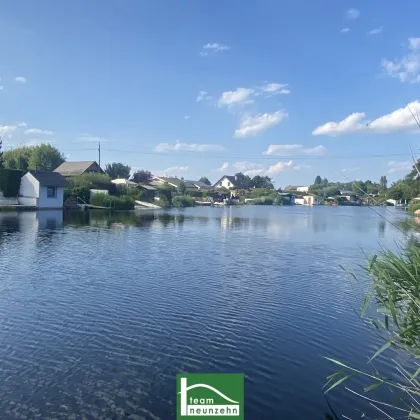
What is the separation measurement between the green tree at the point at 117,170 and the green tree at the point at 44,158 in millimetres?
9722

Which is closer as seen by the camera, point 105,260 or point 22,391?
point 22,391

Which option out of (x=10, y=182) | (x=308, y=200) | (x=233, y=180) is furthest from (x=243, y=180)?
(x=10, y=182)

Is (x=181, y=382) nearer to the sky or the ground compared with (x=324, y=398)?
nearer to the sky

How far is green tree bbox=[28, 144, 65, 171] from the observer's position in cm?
6931

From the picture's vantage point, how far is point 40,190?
136 feet

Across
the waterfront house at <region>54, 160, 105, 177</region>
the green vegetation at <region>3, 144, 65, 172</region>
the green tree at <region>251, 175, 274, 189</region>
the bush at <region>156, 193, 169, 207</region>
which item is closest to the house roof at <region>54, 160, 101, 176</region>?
the waterfront house at <region>54, 160, 105, 177</region>

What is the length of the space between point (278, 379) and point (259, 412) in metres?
1.03

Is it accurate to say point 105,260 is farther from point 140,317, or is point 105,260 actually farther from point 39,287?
point 140,317

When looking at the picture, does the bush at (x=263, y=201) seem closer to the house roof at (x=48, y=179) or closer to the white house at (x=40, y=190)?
the house roof at (x=48, y=179)

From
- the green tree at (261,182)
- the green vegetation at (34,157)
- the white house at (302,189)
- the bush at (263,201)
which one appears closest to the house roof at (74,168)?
the green vegetation at (34,157)

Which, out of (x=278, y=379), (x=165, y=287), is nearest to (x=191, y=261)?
(x=165, y=287)

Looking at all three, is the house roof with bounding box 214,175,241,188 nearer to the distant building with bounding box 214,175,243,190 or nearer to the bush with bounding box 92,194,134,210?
the distant building with bounding box 214,175,243,190

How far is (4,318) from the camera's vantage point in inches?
325

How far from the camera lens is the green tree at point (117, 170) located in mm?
79375
